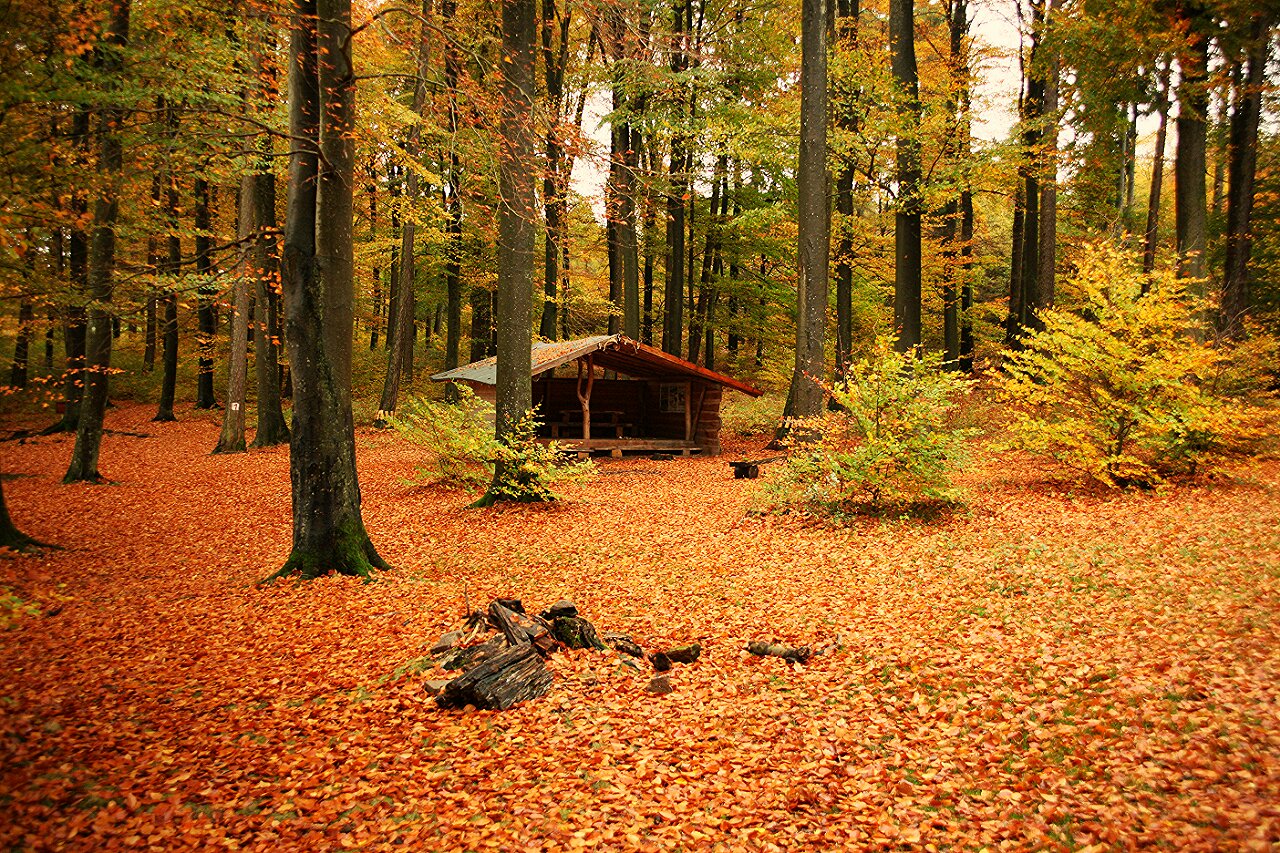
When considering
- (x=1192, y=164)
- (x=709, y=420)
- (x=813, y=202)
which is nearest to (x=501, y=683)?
(x=813, y=202)

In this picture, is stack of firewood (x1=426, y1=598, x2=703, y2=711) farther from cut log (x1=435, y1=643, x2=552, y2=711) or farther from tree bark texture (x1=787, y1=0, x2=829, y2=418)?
tree bark texture (x1=787, y1=0, x2=829, y2=418)

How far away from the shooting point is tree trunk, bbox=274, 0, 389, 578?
231 inches

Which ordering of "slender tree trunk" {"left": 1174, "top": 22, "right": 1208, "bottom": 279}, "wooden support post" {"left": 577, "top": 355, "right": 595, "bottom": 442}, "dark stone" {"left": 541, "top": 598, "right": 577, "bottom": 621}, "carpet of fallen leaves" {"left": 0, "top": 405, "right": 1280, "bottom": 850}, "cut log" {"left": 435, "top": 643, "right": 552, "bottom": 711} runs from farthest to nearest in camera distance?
"wooden support post" {"left": 577, "top": 355, "right": 595, "bottom": 442}, "slender tree trunk" {"left": 1174, "top": 22, "right": 1208, "bottom": 279}, "dark stone" {"left": 541, "top": 598, "right": 577, "bottom": 621}, "cut log" {"left": 435, "top": 643, "right": 552, "bottom": 711}, "carpet of fallen leaves" {"left": 0, "top": 405, "right": 1280, "bottom": 850}

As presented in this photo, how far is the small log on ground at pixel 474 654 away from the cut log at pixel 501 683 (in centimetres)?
8

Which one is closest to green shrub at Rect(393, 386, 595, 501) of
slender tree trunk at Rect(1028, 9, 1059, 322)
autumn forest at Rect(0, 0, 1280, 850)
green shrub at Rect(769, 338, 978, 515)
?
autumn forest at Rect(0, 0, 1280, 850)

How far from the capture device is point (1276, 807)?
2475mm

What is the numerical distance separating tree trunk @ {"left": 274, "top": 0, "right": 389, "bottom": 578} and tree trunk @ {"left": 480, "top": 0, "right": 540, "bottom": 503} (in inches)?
108

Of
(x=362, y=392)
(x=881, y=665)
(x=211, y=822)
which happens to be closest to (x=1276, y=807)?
(x=881, y=665)

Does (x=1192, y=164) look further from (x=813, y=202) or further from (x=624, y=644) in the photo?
(x=624, y=644)

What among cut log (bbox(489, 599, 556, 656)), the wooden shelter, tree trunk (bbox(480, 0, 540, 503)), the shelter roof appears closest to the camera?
cut log (bbox(489, 599, 556, 656))

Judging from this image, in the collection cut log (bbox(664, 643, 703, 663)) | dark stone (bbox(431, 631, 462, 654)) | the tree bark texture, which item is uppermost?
the tree bark texture

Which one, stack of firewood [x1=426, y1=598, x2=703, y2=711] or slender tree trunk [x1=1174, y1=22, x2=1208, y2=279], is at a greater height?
slender tree trunk [x1=1174, y1=22, x2=1208, y2=279]

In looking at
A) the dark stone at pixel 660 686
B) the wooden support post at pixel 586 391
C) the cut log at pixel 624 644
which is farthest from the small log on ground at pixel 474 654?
the wooden support post at pixel 586 391

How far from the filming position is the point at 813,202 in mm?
10836
